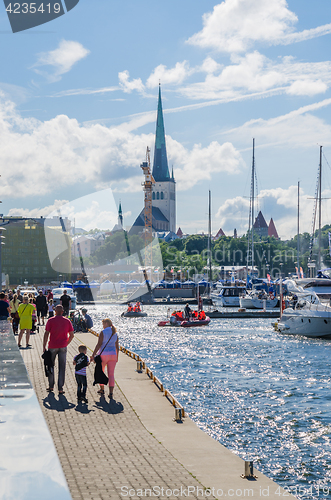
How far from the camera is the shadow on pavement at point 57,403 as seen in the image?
11.9 m

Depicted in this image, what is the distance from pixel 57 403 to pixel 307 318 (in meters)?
33.8

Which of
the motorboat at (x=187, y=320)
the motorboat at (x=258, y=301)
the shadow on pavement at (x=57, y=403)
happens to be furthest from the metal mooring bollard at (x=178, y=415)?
the motorboat at (x=258, y=301)

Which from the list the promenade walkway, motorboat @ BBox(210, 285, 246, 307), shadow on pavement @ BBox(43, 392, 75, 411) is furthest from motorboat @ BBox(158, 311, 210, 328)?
shadow on pavement @ BBox(43, 392, 75, 411)

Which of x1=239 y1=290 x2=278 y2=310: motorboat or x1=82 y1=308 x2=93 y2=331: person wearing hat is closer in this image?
x1=82 y1=308 x2=93 y2=331: person wearing hat

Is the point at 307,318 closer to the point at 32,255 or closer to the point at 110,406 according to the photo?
the point at 110,406

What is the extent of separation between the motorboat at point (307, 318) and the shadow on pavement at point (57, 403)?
32.0 m

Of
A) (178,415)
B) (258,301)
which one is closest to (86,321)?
(178,415)

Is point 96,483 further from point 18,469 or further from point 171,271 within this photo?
point 171,271

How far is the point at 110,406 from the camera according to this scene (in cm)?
1229

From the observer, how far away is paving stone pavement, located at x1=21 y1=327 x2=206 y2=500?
7.31 meters

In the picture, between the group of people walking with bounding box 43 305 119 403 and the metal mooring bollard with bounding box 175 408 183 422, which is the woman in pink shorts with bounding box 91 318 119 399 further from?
the metal mooring bollard with bounding box 175 408 183 422

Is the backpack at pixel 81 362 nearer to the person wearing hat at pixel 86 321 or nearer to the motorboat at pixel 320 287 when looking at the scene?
the person wearing hat at pixel 86 321

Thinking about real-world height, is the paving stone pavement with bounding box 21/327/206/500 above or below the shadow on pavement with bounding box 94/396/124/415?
above

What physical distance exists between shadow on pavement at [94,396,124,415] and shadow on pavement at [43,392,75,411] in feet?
2.00
